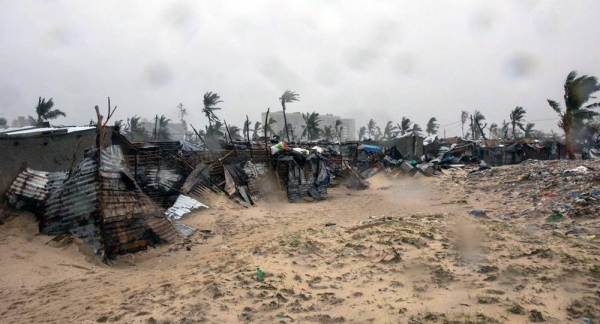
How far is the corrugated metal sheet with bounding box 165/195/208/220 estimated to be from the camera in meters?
9.20

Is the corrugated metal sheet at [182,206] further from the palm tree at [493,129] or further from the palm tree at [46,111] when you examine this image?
the palm tree at [493,129]

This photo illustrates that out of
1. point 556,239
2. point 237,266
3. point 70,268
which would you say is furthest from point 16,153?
point 556,239

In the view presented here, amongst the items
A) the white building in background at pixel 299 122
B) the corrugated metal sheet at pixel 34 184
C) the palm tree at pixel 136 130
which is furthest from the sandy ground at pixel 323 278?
the white building in background at pixel 299 122

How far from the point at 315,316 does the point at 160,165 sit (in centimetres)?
895

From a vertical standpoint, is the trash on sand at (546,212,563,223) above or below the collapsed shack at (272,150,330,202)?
below

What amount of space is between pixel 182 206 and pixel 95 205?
3.67m

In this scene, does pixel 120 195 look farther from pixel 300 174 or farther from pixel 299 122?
pixel 299 122

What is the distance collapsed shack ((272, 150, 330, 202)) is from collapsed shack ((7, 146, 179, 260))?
23.2 ft

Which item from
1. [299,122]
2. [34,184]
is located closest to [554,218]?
[34,184]

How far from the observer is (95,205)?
6.11m

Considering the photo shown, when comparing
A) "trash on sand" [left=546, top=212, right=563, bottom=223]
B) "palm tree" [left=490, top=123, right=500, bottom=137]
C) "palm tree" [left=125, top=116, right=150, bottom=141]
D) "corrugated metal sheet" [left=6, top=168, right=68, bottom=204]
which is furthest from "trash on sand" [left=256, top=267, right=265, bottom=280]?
"palm tree" [left=490, top=123, right=500, bottom=137]

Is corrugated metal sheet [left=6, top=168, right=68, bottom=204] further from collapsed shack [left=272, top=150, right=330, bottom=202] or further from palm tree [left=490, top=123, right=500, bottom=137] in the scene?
palm tree [left=490, top=123, right=500, bottom=137]

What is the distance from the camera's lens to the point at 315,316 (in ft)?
12.8

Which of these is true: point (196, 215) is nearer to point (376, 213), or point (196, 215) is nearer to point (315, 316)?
point (376, 213)
